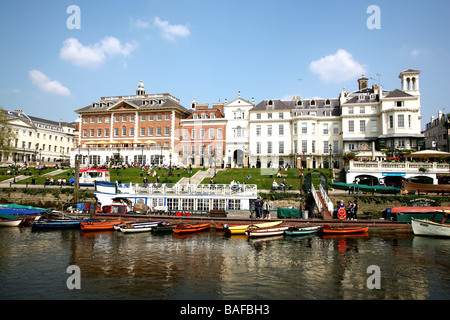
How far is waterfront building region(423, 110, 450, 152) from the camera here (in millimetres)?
75750

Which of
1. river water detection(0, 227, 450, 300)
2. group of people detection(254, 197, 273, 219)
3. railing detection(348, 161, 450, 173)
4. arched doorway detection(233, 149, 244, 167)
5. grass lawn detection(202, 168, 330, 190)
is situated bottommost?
river water detection(0, 227, 450, 300)

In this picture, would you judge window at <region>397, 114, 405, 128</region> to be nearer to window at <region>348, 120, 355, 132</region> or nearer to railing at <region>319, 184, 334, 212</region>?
window at <region>348, 120, 355, 132</region>

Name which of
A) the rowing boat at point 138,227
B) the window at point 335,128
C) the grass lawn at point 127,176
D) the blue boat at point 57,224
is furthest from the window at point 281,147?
the blue boat at point 57,224

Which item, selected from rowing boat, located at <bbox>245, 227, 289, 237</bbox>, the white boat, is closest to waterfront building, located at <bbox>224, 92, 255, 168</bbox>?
the white boat

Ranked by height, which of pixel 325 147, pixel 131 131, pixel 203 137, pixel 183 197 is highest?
pixel 131 131

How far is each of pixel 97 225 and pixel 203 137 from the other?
4036cm

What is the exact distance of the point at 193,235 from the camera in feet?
88.5

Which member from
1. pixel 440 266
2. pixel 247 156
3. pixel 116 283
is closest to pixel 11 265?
pixel 116 283

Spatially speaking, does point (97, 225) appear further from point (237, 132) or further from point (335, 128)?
point (335, 128)

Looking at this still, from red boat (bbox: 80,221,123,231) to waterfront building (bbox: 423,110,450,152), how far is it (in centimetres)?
7540

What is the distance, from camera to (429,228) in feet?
87.6

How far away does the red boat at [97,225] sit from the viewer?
27.9 metres

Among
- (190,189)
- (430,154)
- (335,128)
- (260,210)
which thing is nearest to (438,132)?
(335,128)
